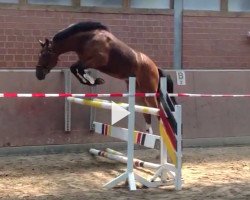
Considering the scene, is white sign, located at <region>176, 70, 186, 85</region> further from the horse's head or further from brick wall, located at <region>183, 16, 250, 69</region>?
the horse's head

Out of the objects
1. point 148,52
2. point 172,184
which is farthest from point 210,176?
point 148,52

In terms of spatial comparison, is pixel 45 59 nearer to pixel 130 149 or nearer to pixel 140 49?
pixel 130 149

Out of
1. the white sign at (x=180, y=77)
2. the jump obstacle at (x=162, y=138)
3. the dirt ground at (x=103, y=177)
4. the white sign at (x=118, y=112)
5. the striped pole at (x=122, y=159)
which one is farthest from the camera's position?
the white sign at (x=180, y=77)

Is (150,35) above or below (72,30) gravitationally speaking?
above

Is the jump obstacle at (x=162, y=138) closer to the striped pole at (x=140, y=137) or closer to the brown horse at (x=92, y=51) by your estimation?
the striped pole at (x=140, y=137)

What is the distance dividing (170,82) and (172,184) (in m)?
2.35

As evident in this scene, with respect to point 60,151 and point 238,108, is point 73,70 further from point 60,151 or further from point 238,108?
point 238,108

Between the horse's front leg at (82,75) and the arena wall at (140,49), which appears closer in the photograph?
the horse's front leg at (82,75)

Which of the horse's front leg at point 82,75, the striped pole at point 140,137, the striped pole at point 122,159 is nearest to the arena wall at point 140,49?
the striped pole at point 122,159

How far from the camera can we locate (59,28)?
34.1 ft

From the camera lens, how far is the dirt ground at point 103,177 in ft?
20.7

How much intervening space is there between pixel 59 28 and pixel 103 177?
156 inches

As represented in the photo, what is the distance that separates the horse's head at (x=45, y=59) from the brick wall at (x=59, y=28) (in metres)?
1.94

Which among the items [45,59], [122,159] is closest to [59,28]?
[45,59]
